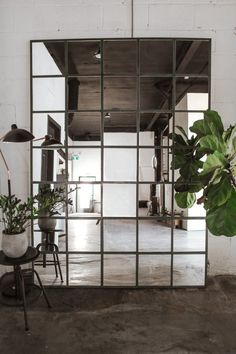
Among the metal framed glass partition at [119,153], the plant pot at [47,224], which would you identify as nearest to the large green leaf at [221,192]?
the metal framed glass partition at [119,153]

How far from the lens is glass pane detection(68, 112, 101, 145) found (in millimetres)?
2688

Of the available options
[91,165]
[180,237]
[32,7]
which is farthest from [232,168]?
[32,7]

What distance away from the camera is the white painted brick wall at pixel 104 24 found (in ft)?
8.73

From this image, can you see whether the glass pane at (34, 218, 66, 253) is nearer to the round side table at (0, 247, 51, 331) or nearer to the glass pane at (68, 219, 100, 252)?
the glass pane at (68, 219, 100, 252)

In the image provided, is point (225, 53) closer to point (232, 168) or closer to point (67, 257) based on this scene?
point (232, 168)

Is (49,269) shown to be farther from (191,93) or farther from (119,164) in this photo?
(191,93)

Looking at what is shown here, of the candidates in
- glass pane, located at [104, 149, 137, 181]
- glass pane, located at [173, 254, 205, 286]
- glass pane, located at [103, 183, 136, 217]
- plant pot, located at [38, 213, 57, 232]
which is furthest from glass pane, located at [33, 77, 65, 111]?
glass pane, located at [173, 254, 205, 286]

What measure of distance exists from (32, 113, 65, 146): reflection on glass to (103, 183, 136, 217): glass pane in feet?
2.03

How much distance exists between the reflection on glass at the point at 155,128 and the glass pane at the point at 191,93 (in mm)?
160

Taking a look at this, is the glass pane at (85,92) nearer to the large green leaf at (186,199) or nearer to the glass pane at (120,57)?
the glass pane at (120,57)

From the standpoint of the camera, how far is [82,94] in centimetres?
269

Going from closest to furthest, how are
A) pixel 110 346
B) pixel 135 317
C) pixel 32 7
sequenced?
pixel 110 346 → pixel 135 317 → pixel 32 7

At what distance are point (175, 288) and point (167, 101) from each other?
169 centimetres

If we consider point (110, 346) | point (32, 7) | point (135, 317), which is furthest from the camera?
point (32, 7)
